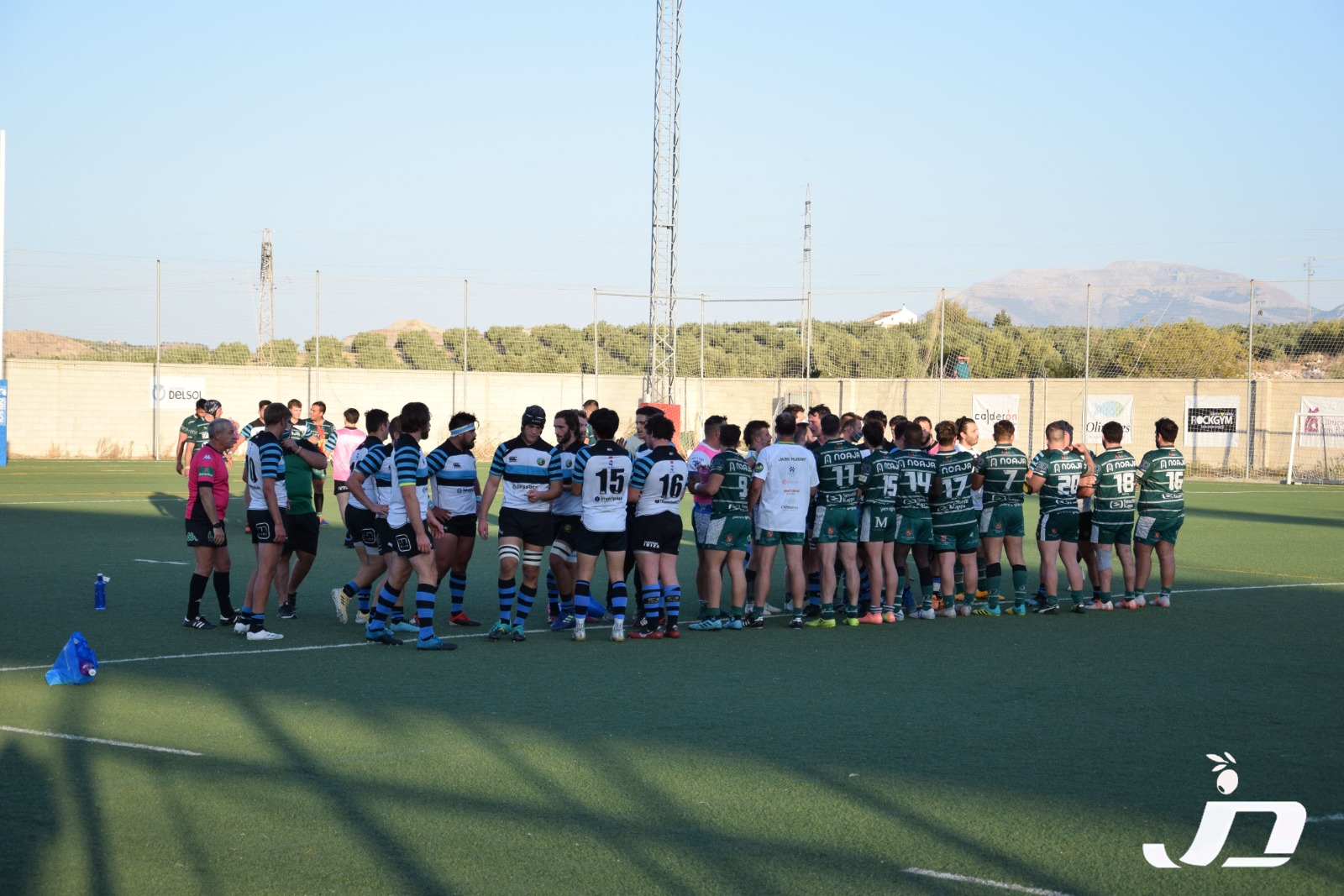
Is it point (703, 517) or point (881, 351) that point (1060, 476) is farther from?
point (881, 351)

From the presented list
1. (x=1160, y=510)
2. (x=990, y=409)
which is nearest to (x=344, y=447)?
(x=1160, y=510)

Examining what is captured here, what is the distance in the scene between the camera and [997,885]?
4703mm

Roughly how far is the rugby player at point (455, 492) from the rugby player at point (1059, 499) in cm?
549

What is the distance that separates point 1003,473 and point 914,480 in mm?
1095

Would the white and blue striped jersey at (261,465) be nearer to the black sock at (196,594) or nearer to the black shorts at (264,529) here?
the black shorts at (264,529)

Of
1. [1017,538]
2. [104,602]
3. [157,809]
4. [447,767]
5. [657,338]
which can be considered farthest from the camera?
[657,338]

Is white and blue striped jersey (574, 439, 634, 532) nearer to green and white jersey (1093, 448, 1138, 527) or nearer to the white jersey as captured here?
the white jersey

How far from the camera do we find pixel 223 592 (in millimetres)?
10695

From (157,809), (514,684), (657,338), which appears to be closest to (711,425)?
(514,684)

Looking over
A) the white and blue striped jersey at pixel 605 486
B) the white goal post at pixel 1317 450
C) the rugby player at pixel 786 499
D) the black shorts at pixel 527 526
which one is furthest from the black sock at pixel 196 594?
the white goal post at pixel 1317 450

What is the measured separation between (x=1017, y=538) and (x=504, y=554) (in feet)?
17.0

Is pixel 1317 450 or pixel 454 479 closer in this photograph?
pixel 454 479

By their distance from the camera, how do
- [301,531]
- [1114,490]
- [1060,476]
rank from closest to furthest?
[301,531]
[1060,476]
[1114,490]

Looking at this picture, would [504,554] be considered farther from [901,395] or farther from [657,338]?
[901,395]
